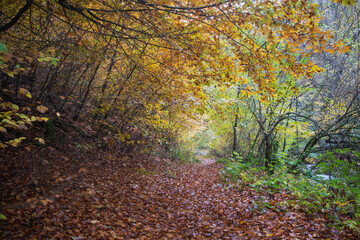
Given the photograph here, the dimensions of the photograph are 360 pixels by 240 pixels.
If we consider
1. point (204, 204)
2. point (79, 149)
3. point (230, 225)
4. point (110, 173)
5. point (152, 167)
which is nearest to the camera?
point (230, 225)

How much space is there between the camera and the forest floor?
12.2 ft

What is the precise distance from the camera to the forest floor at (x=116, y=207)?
3729 mm

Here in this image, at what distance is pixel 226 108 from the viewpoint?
7.17m

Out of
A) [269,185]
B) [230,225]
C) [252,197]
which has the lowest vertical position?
[230,225]

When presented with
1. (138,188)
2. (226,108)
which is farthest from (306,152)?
(138,188)

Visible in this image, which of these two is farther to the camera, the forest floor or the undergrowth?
the undergrowth

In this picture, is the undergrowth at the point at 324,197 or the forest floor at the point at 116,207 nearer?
the forest floor at the point at 116,207

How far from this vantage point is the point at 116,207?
4.91 m

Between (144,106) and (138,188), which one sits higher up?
(144,106)

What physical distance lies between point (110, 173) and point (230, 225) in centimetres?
428

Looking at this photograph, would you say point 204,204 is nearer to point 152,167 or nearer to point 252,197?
point 252,197

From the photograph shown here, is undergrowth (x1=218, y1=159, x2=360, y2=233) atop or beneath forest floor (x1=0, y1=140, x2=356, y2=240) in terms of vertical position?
atop

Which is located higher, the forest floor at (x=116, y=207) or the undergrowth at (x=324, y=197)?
the undergrowth at (x=324, y=197)

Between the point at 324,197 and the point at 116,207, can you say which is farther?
the point at 324,197
